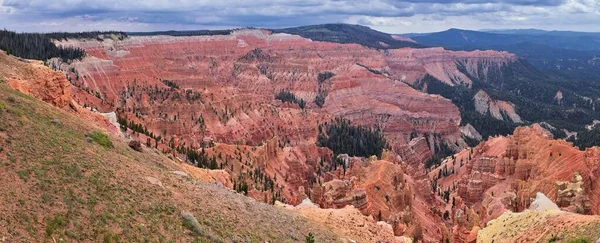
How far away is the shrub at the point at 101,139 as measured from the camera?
107 feet

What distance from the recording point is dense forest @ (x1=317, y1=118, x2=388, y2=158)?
124m

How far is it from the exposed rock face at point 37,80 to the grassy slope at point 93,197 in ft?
22.0

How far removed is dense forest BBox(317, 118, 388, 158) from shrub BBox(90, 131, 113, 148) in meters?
88.8

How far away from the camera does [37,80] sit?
42.1 m


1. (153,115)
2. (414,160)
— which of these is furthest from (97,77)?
(414,160)

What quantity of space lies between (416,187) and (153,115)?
62359mm

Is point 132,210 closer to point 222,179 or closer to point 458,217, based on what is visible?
point 222,179

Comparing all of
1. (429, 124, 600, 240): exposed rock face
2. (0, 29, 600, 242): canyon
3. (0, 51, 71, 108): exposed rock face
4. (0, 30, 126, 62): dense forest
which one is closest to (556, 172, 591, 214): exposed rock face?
(429, 124, 600, 240): exposed rock face

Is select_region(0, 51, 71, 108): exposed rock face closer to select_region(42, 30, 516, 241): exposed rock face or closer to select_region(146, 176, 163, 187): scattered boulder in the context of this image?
select_region(146, 176, 163, 187): scattered boulder

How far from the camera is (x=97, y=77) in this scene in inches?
5207

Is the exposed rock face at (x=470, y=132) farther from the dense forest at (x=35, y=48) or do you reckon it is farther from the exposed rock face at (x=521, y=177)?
the dense forest at (x=35, y=48)

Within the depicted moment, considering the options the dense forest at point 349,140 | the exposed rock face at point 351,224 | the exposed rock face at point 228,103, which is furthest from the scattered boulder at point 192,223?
the dense forest at point 349,140

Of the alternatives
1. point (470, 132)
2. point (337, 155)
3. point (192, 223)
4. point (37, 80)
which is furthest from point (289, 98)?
point (192, 223)

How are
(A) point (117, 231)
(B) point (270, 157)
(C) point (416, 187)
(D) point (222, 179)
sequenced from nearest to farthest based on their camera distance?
1. (A) point (117, 231)
2. (D) point (222, 179)
3. (C) point (416, 187)
4. (B) point (270, 157)
